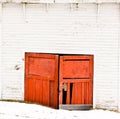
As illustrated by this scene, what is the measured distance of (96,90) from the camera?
672 inches

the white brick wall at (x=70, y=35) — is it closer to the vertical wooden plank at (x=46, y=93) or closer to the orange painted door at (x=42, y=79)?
the orange painted door at (x=42, y=79)

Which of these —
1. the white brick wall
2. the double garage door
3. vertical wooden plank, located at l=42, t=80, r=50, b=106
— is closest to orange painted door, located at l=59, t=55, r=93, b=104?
the double garage door

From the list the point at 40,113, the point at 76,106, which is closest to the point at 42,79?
the point at 76,106

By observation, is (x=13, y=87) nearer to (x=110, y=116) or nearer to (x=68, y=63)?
(x=68, y=63)

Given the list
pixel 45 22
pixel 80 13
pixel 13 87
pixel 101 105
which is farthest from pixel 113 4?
pixel 13 87

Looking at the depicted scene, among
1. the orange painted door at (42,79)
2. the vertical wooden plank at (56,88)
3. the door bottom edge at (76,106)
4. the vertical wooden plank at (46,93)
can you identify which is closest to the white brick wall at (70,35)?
the orange painted door at (42,79)

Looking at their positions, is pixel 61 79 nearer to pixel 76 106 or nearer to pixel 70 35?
pixel 76 106

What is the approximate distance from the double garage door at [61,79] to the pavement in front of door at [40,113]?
2.41 ft

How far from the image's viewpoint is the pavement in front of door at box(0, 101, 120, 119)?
14.6 m

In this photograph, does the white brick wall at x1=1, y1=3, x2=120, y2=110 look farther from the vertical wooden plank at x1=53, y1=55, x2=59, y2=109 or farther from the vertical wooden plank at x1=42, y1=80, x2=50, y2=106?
the vertical wooden plank at x1=42, y1=80, x2=50, y2=106

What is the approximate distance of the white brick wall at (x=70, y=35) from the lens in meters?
16.8

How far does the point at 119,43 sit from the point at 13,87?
4726 mm

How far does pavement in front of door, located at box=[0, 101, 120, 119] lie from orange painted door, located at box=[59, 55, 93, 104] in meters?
0.74

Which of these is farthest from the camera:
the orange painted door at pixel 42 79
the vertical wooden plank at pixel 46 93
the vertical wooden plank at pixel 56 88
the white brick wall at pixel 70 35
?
the vertical wooden plank at pixel 46 93
